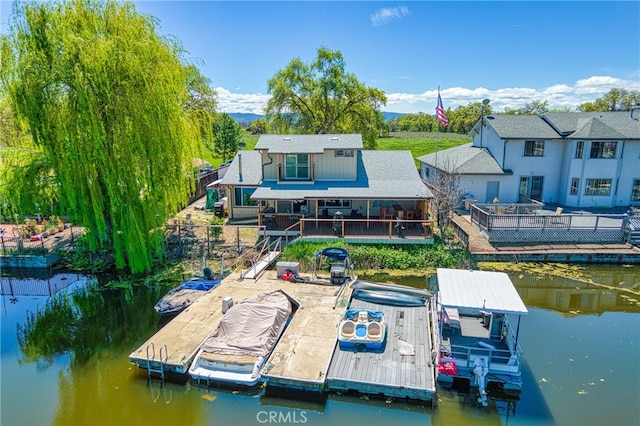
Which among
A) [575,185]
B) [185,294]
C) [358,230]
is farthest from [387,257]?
[575,185]

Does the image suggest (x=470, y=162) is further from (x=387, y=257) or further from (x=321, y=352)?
(x=321, y=352)

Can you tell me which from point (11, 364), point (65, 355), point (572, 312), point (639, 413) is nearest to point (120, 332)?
point (65, 355)

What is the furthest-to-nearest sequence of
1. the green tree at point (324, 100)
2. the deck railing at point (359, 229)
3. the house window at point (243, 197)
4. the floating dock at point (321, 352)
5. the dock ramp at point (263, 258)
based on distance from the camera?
the green tree at point (324, 100), the house window at point (243, 197), the deck railing at point (359, 229), the dock ramp at point (263, 258), the floating dock at point (321, 352)

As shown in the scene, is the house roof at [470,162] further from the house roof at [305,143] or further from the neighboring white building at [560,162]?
the house roof at [305,143]

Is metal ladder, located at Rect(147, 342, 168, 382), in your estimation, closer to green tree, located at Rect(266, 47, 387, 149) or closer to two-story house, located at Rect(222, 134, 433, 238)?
two-story house, located at Rect(222, 134, 433, 238)

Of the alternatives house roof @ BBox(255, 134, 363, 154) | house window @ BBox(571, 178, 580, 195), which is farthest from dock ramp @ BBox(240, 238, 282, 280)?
house window @ BBox(571, 178, 580, 195)

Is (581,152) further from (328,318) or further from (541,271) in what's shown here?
(328,318)

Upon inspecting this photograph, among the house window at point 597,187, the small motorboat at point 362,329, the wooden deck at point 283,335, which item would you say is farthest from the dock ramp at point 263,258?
the house window at point 597,187
